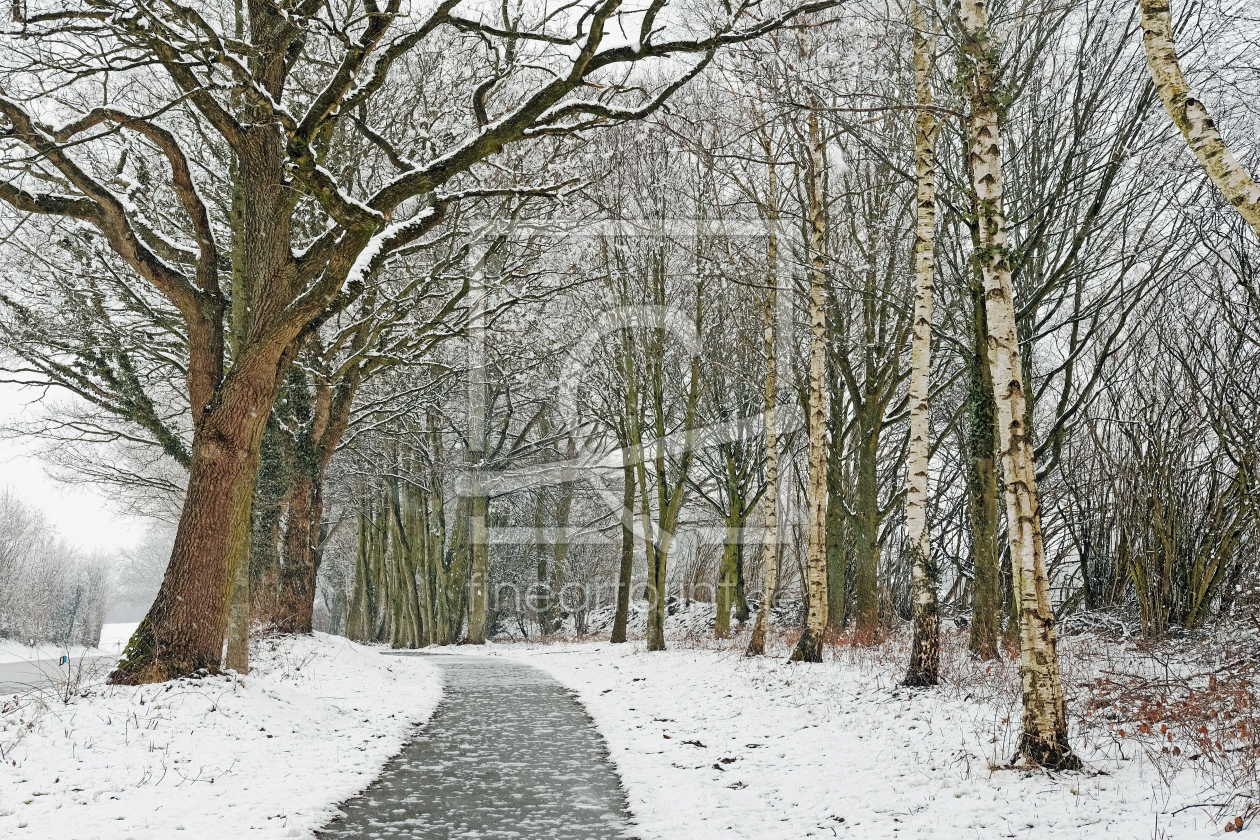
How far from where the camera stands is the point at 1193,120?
438cm

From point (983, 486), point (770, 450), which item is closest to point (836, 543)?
point (770, 450)

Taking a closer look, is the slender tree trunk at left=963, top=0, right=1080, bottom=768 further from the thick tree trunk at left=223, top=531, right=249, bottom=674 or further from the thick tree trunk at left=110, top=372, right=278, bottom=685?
the thick tree trunk at left=223, top=531, right=249, bottom=674

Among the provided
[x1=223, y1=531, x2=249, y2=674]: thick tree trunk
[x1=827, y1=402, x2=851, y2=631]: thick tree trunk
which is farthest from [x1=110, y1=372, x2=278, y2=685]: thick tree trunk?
[x1=827, y1=402, x2=851, y2=631]: thick tree trunk

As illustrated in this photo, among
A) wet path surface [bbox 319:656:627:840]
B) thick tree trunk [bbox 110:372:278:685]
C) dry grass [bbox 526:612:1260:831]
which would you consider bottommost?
wet path surface [bbox 319:656:627:840]

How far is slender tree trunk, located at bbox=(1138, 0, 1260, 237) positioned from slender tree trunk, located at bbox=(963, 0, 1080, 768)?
4.52ft

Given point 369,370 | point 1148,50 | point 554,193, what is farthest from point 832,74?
point 369,370

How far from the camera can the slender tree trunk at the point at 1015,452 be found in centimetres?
548

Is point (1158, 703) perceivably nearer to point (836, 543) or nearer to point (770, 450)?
point (770, 450)

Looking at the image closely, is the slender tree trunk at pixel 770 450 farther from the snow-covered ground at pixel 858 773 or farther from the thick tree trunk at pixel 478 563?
the thick tree trunk at pixel 478 563

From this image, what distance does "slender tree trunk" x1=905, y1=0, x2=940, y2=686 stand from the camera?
8.65 meters

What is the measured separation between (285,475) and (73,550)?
102285 millimetres

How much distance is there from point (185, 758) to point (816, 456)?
9.37m

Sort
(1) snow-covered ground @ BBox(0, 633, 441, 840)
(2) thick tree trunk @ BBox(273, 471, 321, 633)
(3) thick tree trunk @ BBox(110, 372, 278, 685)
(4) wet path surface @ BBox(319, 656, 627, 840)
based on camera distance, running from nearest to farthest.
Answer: (1) snow-covered ground @ BBox(0, 633, 441, 840)
(4) wet path surface @ BBox(319, 656, 627, 840)
(3) thick tree trunk @ BBox(110, 372, 278, 685)
(2) thick tree trunk @ BBox(273, 471, 321, 633)

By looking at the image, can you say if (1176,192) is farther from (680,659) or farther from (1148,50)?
(680,659)
